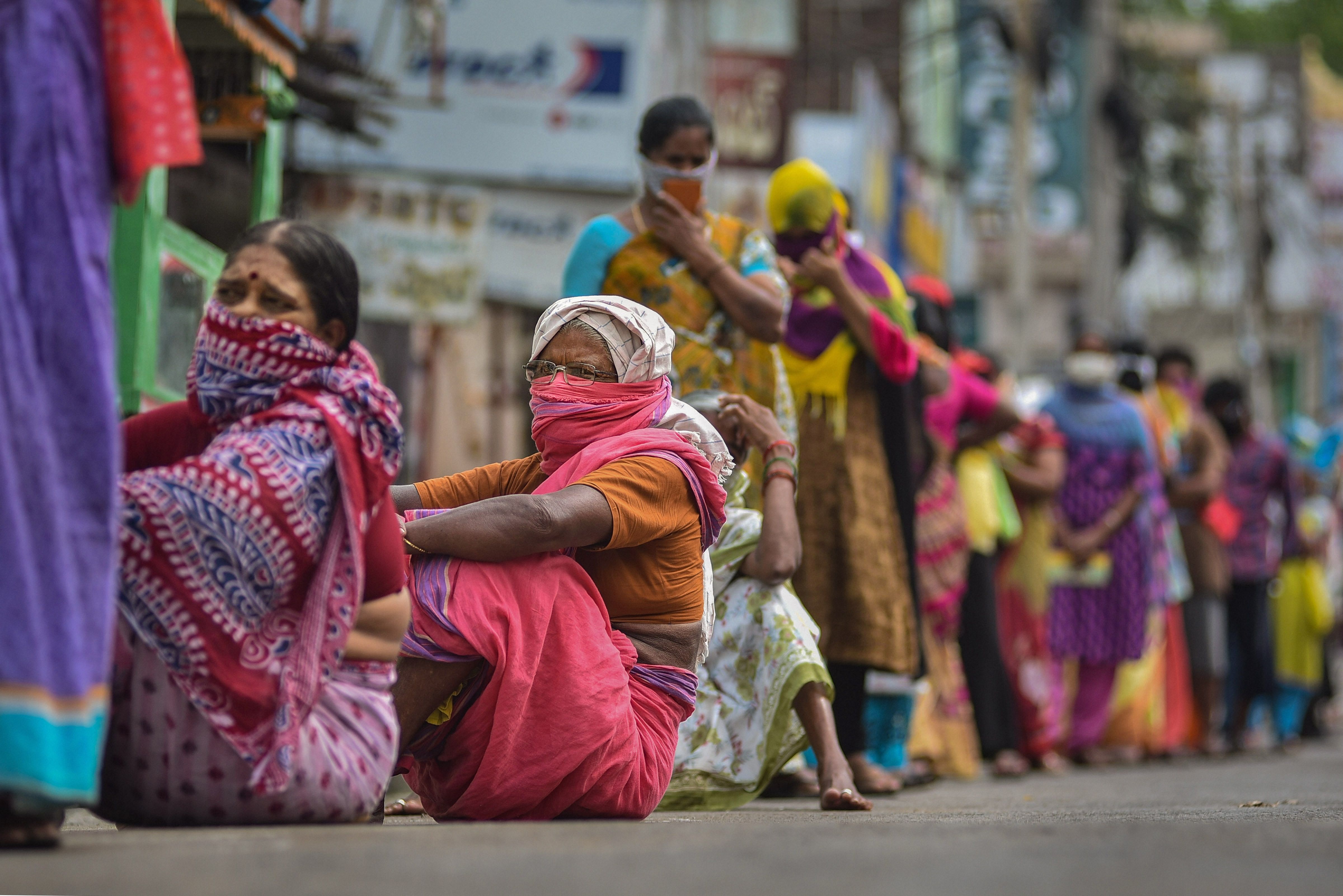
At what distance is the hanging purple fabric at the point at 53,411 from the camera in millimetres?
2592

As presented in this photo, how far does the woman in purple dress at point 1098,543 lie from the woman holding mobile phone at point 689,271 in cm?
464

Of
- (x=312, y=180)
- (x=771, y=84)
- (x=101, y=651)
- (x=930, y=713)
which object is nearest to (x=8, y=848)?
(x=101, y=651)

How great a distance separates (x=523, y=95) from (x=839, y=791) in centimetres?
1034

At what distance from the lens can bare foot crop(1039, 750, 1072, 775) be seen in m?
8.92

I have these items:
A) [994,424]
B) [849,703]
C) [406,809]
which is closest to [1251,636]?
[994,424]

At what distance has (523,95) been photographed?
555 inches

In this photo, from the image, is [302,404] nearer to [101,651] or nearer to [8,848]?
[101,651]

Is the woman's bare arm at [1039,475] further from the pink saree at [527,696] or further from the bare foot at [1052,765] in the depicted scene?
the pink saree at [527,696]

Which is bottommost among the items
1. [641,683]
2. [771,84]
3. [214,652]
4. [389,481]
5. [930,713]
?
[930,713]

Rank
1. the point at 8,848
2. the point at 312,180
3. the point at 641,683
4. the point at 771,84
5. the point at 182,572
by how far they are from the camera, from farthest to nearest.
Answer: the point at 771,84 → the point at 312,180 → the point at 641,683 → the point at 182,572 → the point at 8,848

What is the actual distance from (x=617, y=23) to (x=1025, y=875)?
40.9 ft

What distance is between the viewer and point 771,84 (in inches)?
657

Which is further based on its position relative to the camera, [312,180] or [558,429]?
[312,180]

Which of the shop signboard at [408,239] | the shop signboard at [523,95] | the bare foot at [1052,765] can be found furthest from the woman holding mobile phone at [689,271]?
the shop signboard at [523,95]
